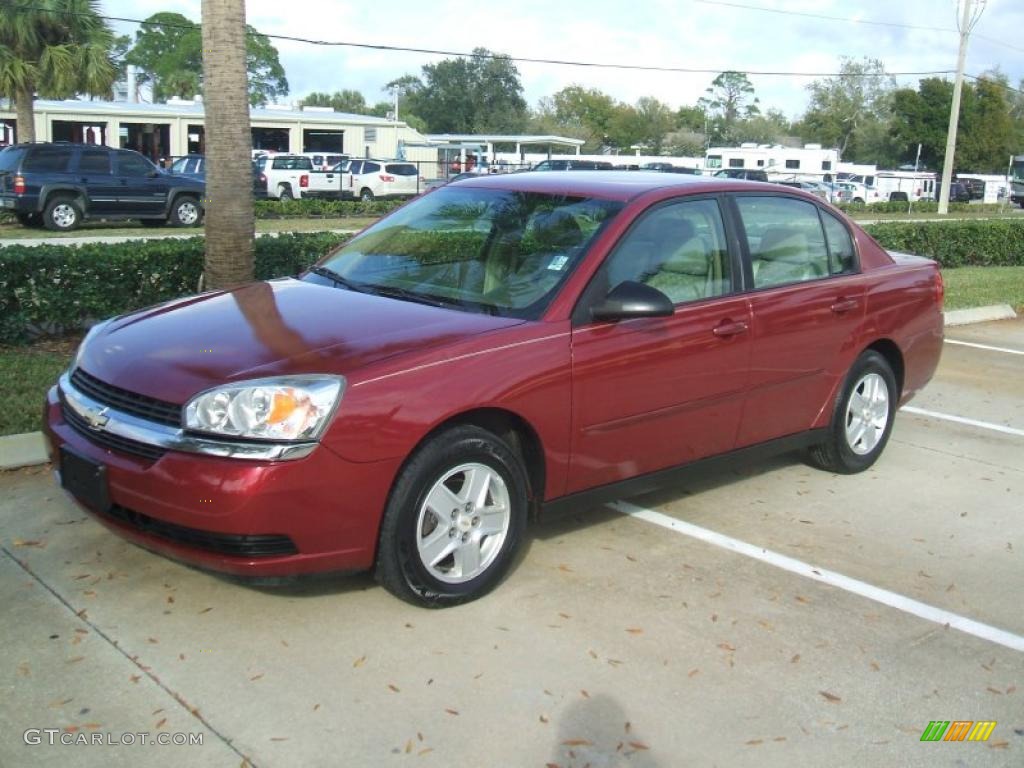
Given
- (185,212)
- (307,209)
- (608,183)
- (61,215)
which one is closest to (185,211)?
(185,212)

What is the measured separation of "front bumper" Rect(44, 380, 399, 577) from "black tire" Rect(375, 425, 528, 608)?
0.08 metres

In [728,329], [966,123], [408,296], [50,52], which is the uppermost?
[966,123]

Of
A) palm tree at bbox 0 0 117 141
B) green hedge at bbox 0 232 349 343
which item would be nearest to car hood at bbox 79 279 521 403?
green hedge at bbox 0 232 349 343

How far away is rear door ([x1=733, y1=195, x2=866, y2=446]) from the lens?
17.5 feet

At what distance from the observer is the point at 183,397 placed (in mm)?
3752

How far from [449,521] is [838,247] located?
3.17 m

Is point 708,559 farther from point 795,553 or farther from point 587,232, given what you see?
point 587,232

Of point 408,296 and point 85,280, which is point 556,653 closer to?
point 408,296

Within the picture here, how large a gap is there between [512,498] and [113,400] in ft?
5.18

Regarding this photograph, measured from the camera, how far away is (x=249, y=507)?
3.57 meters

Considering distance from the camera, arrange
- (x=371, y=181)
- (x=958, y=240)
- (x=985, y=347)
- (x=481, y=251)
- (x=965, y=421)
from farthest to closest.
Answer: (x=371, y=181)
(x=958, y=240)
(x=985, y=347)
(x=965, y=421)
(x=481, y=251)

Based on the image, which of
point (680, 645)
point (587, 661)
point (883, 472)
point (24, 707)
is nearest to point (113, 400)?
point (24, 707)

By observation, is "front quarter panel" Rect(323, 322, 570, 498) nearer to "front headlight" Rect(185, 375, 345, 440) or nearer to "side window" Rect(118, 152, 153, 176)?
"front headlight" Rect(185, 375, 345, 440)

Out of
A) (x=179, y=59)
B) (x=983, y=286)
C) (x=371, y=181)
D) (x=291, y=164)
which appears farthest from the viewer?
(x=179, y=59)
